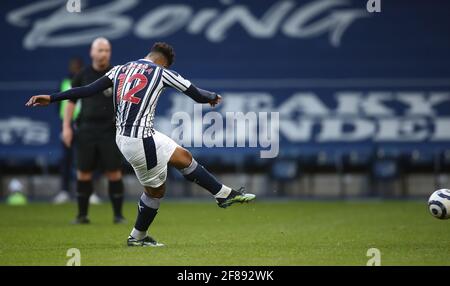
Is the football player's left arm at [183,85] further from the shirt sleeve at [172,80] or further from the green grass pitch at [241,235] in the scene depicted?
the green grass pitch at [241,235]

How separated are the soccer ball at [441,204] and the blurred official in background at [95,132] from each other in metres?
4.08

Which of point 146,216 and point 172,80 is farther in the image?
point 146,216

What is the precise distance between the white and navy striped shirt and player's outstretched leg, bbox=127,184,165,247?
0.60 meters

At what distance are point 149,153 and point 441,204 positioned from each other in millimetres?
2803

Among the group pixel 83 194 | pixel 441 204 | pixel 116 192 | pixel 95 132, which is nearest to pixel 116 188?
pixel 116 192

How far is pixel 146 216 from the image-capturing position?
335 inches

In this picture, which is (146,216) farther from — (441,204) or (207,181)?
(441,204)

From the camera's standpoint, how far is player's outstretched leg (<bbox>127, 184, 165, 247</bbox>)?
8508 millimetres

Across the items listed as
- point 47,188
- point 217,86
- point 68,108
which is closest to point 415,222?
point 68,108

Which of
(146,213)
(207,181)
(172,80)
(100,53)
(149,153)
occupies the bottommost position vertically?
(146,213)

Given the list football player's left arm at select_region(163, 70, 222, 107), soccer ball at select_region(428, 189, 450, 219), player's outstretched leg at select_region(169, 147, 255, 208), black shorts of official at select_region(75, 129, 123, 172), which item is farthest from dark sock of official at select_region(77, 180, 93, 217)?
soccer ball at select_region(428, 189, 450, 219)

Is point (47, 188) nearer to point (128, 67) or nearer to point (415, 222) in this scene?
point (415, 222)

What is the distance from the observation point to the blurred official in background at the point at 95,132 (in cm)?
1121

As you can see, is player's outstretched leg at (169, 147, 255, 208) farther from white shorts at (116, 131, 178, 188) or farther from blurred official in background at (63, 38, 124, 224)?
blurred official in background at (63, 38, 124, 224)
